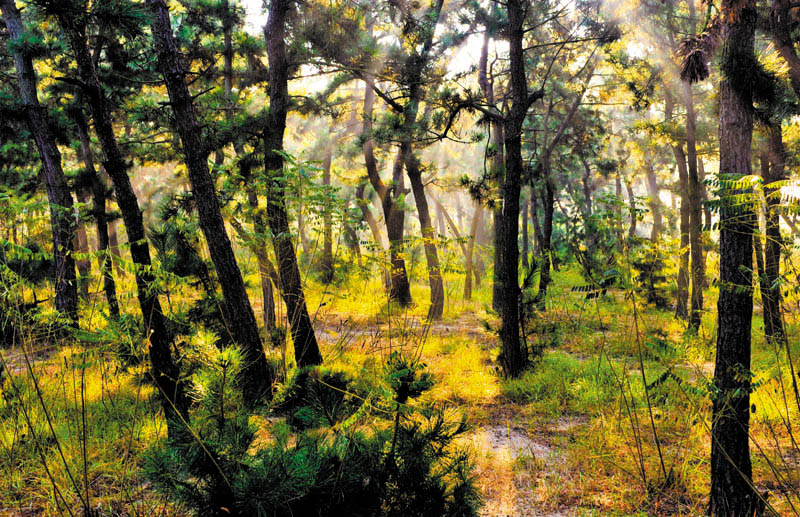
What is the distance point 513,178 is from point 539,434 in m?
3.24

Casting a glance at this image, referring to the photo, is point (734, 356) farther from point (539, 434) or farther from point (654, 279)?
point (654, 279)

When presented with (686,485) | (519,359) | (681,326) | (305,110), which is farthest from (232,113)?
(681,326)

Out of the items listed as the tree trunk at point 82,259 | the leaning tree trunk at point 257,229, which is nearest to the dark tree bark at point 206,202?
the leaning tree trunk at point 257,229

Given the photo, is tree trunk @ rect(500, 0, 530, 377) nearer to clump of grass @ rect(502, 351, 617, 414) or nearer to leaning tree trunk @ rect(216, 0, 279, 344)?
clump of grass @ rect(502, 351, 617, 414)

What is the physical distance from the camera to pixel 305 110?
956 cm

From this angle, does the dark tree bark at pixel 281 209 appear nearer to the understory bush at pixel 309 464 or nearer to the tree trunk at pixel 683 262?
the understory bush at pixel 309 464

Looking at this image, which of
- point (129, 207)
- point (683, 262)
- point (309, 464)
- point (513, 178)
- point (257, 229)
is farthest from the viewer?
point (683, 262)

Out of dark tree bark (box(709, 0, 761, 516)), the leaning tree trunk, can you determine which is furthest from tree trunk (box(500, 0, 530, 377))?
the leaning tree trunk

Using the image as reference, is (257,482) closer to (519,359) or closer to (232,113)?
(519,359)

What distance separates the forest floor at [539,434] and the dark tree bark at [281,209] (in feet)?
1.94

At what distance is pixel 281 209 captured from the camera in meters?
5.62

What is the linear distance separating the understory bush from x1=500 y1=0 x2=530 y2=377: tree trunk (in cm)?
394

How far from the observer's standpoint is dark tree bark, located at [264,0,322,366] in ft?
17.7

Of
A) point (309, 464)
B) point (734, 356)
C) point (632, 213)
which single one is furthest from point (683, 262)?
point (309, 464)
